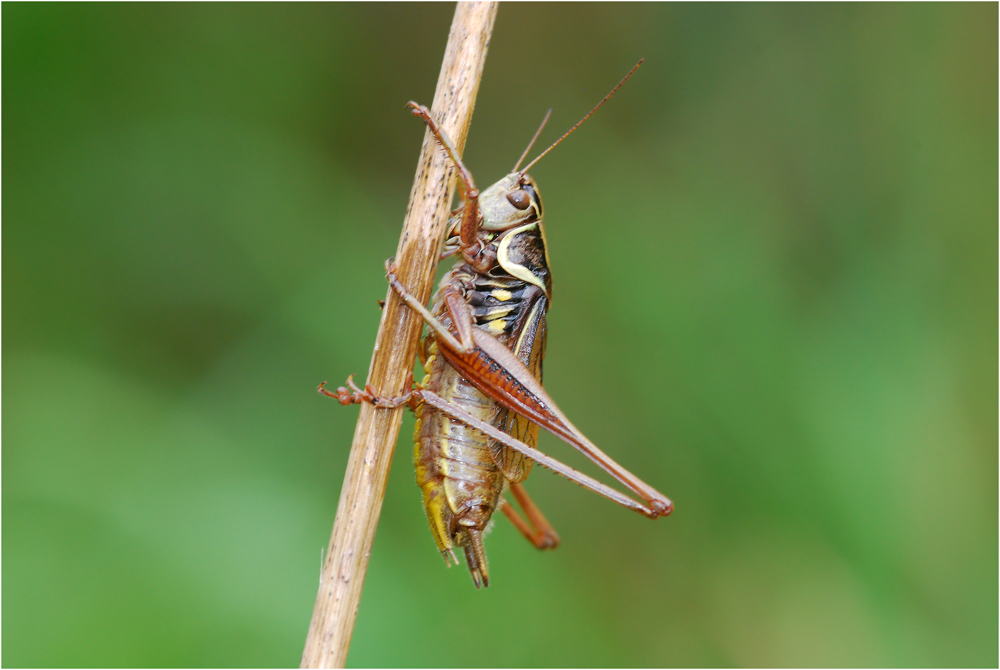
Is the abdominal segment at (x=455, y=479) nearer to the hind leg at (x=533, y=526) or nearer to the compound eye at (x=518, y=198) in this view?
the hind leg at (x=533, y=526)

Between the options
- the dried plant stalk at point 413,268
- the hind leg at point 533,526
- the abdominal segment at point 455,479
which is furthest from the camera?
the hind leg at point 533,526

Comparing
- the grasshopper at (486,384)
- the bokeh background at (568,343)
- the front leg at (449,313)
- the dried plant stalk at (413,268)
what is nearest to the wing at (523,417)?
the grasshopper at (486,384)

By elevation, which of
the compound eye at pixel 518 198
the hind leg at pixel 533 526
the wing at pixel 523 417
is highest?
the compound eye at pixel 518 198

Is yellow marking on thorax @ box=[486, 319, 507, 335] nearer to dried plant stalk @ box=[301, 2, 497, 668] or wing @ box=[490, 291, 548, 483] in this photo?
wing @ box=[490, 291, 548, 483]

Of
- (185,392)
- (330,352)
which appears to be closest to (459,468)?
(330,352)

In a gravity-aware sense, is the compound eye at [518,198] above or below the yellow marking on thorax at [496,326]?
above

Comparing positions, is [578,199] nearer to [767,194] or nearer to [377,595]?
[767,194]

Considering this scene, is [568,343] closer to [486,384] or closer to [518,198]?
[518,198]
